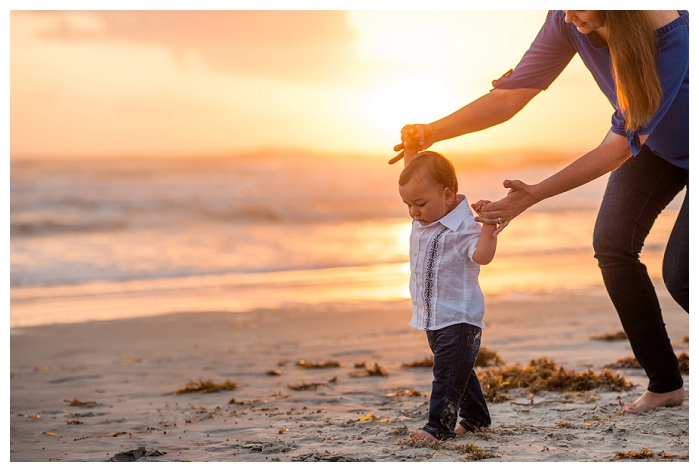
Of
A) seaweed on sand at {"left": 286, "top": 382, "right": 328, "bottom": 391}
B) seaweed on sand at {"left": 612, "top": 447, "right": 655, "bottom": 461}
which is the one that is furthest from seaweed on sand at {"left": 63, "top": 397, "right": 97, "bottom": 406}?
seaweed on sand at {"left": 612, "top": 447, "right": 655, "bottom": 461}

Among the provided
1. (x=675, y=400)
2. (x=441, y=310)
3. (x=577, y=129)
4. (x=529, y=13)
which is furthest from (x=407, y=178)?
(x=577, y=129)

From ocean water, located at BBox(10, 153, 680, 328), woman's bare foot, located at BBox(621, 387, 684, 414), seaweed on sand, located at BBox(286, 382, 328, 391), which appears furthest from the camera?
ocean water, located at BBox(10, 153, 680, 328)

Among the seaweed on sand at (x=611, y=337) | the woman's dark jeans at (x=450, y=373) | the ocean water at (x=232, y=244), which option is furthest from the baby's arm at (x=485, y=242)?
the ocean water at (x=232, y=244)

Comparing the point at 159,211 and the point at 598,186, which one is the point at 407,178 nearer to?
the point at 159,211

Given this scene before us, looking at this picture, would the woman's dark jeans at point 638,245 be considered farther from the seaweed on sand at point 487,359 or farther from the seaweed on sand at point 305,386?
the seaweed on sand at point 305,386

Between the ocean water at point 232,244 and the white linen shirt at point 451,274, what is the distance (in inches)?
182

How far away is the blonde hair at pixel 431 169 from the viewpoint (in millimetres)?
3197

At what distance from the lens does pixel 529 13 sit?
4.00m

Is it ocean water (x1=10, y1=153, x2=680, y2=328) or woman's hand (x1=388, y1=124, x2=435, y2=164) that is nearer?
woman's hand (x1=388, y1=124, x2=435, y2=164)

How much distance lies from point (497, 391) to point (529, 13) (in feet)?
6.94

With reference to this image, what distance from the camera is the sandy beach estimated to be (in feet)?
10.3

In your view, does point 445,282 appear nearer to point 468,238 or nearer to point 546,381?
point 468,238

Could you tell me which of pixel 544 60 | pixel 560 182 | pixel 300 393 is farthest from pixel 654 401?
pixel 300 393

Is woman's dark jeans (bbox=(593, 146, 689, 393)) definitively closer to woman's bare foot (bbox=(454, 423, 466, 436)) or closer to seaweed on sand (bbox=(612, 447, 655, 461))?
seaweed on sand (bbox=(612, 447, 655, 461))
